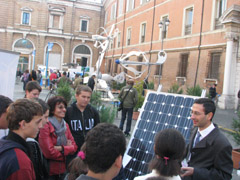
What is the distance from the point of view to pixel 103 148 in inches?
58.6

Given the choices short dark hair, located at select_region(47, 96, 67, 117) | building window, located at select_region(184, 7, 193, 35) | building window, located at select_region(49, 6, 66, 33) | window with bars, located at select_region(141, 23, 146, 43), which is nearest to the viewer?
short dark hair, located at select_region(47, 96, 67, 117)

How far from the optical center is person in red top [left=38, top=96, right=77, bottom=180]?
295cm

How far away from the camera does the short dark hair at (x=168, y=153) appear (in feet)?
6.40

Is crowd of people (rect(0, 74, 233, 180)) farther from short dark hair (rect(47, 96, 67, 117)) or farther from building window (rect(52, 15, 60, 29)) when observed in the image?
building window (rect(52, 15, 60, 29))

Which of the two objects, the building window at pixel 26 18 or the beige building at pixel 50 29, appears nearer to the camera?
the beige building at pixel 50 29

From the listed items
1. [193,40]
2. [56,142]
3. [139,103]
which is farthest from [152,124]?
[193,40]

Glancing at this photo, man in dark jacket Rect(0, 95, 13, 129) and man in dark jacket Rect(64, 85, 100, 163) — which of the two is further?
man in dark jacket Rect(64, 85, 100, 163)

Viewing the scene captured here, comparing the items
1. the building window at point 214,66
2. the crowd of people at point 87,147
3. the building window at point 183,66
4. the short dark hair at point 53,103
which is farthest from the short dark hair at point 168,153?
the building window at point 183,66

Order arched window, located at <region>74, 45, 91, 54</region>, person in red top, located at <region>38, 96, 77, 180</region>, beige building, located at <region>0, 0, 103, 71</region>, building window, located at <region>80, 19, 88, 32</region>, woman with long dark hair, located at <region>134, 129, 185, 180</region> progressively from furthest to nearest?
building window, located at <region>80, 19, 88, 32</region> → arched window, located at <region>74, 45, 91, 54</region> → beige building, located at <region>0, 0, 103, 71</region> → person in red top, located at <region>38, 96, 77, 180</region> → woman with long dark hair, located at <region>134, 129, 185, 180</region>

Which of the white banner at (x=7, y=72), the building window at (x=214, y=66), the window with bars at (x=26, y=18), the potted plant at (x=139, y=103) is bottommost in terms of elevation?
the potted plant at (x=139, y=103)

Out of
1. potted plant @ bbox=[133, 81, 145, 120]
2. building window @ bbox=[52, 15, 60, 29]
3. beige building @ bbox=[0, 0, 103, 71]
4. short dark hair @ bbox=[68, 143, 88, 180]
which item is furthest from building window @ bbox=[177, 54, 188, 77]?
building window @ bbox=[52, 15, 60, 29]

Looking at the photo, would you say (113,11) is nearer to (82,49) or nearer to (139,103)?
(82,49)

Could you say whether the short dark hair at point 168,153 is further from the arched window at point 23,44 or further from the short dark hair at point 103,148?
the arched window at point 23,44

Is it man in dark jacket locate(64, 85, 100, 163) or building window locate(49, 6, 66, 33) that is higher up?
building window locate(49, 6, 66, 33)
